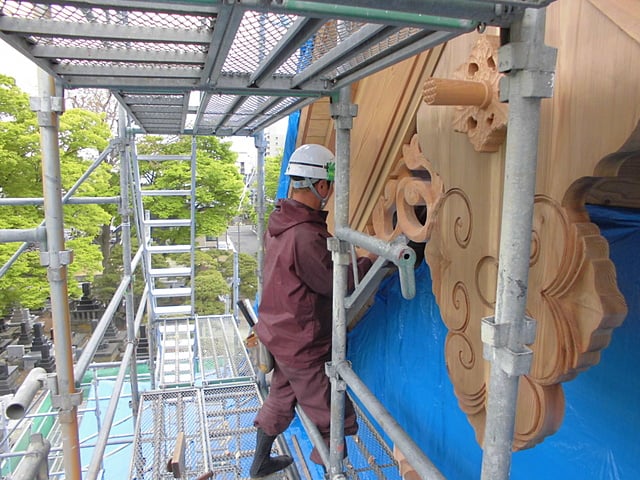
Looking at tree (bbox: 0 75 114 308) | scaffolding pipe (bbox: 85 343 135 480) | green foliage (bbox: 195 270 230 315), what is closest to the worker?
scaffolding pipe (bbox: 85 343 135 480)

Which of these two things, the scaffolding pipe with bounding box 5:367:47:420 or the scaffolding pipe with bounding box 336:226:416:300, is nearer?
the scaffolding pipe with bounding box 5:367:47:420

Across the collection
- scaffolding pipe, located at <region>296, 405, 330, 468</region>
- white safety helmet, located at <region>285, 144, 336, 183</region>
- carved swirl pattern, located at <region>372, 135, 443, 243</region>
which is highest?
white safety helmet, located at <region>285, 144, 336, 183</region>

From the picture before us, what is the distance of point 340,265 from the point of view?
8.41 ft

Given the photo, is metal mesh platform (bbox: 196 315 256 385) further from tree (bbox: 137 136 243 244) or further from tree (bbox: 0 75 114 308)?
tree (bbox: 137 136 243 244)

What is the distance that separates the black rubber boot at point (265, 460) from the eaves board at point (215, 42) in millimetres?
2368

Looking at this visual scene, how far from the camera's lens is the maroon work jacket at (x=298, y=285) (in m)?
2.96

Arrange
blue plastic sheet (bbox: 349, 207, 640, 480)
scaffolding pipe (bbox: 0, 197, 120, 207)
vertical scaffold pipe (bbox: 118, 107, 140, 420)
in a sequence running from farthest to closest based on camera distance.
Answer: vertical scaffold pipe (bbox: 118, 107, 140, 420) < scaffolding pipe (bbox: 0, 197, 120, 207) < blue plastic sheet (bbox: 349, 207, 640, 480)

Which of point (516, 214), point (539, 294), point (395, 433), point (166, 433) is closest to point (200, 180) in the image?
point (166, 433)

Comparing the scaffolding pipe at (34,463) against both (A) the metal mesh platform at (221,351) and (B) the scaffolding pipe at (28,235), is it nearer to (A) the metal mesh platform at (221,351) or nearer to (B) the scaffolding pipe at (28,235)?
(B) the scaffolding pipe at (28,235)

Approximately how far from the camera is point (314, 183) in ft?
10.4

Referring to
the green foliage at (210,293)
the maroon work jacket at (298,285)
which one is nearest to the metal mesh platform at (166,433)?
the maroon work jacket at (298,285)

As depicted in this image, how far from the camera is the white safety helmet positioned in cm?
315

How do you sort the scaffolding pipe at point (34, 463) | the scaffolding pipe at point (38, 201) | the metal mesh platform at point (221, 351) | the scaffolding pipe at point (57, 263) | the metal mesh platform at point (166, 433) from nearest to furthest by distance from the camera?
the scaffolding pipe at point (34, 463)
the scaffolding pipe at point (57, 263)
the scaffolding pipe at point (38, 201)
the metal mesh platform at point (166, 433)
the metal mesh platform at point (221, 351)

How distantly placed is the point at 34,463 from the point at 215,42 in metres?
1.58
